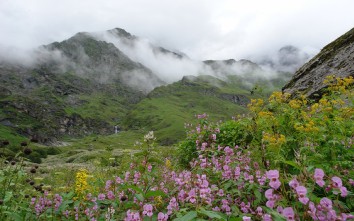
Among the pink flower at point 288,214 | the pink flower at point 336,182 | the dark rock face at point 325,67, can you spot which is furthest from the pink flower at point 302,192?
the dark rock face at point 325,67

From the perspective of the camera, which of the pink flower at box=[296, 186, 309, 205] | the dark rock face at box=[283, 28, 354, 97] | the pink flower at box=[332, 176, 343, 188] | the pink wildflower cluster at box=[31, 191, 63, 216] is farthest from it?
the dark rock face at box=[283, 28, 354, 97]

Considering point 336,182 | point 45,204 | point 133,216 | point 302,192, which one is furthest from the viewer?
point 45,204

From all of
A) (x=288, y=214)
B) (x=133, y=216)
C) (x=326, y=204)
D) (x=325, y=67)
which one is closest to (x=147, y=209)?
(x=133, y=216)

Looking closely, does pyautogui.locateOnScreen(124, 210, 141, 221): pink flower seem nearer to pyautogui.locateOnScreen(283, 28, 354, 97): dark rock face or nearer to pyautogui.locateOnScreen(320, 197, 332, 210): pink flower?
pyautogui.locateOnScreen(320, 197, 332, 210): pink flower

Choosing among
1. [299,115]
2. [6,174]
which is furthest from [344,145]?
[6,174]

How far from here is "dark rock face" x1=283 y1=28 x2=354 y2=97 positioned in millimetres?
16188

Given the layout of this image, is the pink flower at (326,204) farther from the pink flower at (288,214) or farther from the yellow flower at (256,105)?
the yellow flower at (256,105)

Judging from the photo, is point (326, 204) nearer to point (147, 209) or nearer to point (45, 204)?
point (147, 209)

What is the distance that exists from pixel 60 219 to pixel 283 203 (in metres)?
4.18

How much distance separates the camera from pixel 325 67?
704 inches

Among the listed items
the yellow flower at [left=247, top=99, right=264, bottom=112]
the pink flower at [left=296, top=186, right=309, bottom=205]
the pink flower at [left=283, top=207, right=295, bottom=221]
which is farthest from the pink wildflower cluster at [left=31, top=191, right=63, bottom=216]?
the yellow flower at [left=247, top=99, right=264, bottom=112]

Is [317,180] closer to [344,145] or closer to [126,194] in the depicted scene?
[344,145]

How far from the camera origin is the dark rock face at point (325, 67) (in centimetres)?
1619

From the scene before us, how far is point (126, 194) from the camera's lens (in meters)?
6.22
